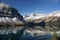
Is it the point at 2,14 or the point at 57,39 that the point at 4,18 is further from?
the point at 57,39

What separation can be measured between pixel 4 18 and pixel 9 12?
16.9ft

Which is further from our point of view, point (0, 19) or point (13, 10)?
point (13, 10)

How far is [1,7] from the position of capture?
32.7 m

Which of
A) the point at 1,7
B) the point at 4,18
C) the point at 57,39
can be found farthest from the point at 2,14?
the point at 57,39

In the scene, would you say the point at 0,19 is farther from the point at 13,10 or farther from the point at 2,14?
the point at 13,10

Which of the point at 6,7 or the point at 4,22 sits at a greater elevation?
the point at 6,7

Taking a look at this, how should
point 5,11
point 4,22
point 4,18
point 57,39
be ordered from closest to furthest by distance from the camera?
point 57,39
point 4,22
point 4,18
point 5,11

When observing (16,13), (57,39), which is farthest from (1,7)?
(57,39)

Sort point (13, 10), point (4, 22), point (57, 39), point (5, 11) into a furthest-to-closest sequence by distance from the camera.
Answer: point (13, 10) → point (5, 11) → point (4, 22) → point (57, 39)

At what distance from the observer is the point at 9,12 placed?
107ft

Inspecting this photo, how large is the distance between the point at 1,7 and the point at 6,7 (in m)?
1.13

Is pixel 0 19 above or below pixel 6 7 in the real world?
below

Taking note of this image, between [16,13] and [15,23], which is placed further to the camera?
[16,13]

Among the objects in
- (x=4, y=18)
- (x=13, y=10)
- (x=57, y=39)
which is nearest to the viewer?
(x=57, y=39)
